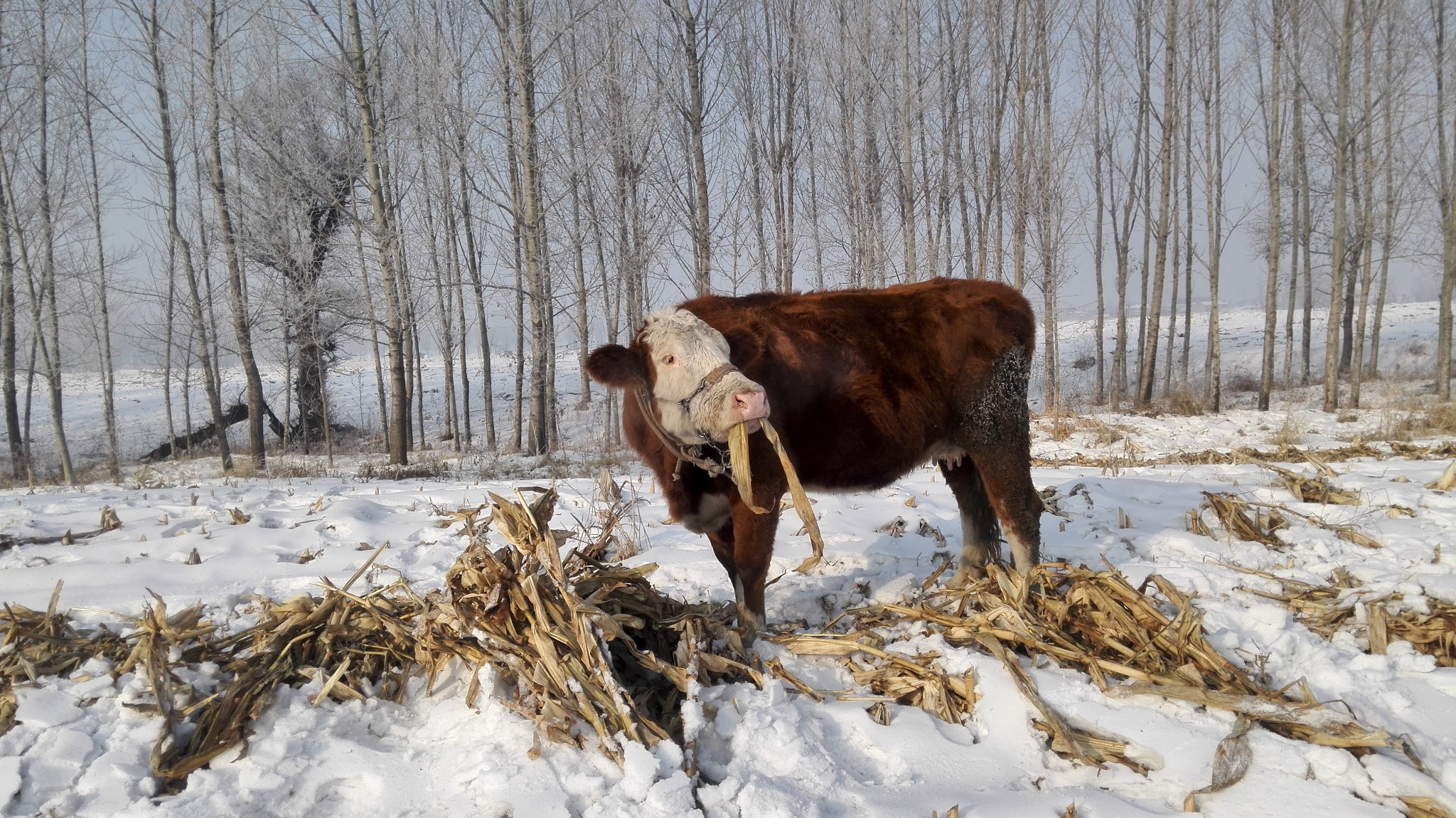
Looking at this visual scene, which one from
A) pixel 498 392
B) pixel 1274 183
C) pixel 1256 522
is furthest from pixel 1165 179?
pixel 498 392

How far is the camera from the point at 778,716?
248 cm

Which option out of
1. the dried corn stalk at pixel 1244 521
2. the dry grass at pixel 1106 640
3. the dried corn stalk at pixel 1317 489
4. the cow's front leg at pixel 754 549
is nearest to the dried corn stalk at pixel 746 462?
the cow's front leg at pixel 754 549

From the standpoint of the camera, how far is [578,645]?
2.54 meters

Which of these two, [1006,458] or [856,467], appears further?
[1006,458]

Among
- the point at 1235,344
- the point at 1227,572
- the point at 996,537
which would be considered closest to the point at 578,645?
the point at 996,537

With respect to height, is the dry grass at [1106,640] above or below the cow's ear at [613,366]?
below

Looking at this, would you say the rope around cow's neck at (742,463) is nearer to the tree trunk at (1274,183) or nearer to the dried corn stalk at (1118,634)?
the dried corn stalk at (1118,634)

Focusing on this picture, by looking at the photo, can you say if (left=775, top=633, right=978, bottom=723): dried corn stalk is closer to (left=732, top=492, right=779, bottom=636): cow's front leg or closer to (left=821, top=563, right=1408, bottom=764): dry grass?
(left=821, top=563, right=1408, bottom=764): dry grass

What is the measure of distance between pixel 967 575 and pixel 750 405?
206 cm

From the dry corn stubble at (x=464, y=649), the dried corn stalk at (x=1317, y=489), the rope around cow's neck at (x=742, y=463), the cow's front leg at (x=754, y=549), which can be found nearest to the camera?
the dry corn stubble at (x=464, y=649)

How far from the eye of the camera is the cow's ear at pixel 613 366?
3.17 metres

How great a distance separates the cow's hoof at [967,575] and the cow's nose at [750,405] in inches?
72.0

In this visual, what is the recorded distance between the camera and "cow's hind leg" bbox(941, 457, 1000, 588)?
4258 millimetres

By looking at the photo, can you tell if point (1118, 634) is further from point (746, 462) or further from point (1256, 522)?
point (1256, 522)
